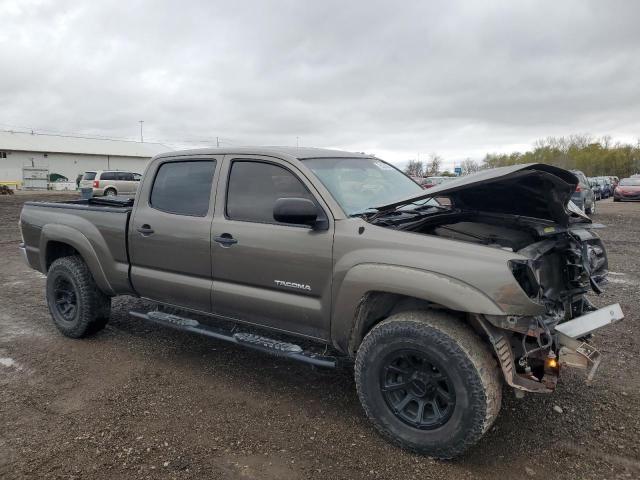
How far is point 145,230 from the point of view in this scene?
167 inches

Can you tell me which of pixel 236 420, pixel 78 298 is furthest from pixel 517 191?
pixel 78 298

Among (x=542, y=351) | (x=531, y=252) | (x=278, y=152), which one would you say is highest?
(x=278, y=152)

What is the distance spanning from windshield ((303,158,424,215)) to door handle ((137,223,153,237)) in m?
1.55

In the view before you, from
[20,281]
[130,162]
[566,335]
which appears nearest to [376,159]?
[566,335]

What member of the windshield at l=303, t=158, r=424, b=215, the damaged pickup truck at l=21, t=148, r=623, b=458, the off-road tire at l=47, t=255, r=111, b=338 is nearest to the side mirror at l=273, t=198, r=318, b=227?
the damaged pickup truck at l=21, t=148, r=623, b=458

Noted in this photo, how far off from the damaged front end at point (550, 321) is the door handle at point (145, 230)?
2829 mm

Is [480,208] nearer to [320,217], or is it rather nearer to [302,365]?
[320,217]

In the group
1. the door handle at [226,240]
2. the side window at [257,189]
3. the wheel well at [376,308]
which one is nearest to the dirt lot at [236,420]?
the wheel well at [376,308]

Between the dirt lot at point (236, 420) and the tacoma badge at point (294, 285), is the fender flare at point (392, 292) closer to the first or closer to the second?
the tacoma badge at point (294, 285)

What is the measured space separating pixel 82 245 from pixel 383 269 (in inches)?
126

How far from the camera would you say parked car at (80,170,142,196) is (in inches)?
1149

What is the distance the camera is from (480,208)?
3818 millimetres

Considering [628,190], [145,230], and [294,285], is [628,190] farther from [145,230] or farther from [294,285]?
[145,230]

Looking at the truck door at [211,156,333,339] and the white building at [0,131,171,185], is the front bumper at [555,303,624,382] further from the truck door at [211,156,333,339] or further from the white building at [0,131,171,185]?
the white building at [0,131,171,185]
